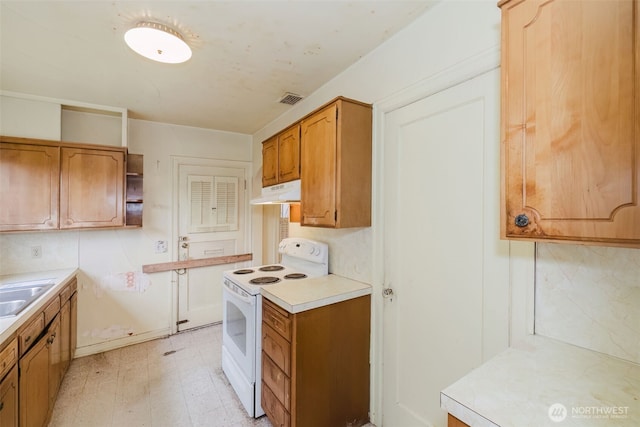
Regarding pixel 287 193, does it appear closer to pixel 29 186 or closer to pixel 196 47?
pixel 196 47

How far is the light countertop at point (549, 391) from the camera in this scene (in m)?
0.73

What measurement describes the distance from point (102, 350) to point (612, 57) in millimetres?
4204

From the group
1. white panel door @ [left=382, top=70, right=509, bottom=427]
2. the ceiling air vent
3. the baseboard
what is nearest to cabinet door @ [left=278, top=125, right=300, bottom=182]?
the ceiling air vent

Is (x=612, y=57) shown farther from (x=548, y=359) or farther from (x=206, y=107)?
(x=206, y=107)

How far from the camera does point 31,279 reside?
234cm

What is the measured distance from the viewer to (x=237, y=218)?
3777 mm

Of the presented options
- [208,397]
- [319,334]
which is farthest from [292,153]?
[208,397]

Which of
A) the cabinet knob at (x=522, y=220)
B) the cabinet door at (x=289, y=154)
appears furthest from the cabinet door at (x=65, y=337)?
the cabinet knob at (x=522, y=220)

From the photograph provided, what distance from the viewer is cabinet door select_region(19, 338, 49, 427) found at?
1.47 metres

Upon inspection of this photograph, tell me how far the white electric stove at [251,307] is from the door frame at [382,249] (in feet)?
1.86

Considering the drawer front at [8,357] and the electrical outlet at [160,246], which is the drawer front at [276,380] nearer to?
the drawer front at [8,357]

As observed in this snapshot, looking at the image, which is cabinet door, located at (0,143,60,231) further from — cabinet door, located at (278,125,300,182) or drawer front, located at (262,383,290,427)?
drawer front, located at (262,383,290,427)

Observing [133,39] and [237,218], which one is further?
[237,218]

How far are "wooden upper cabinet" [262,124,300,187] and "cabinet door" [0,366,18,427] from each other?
1895 mm
